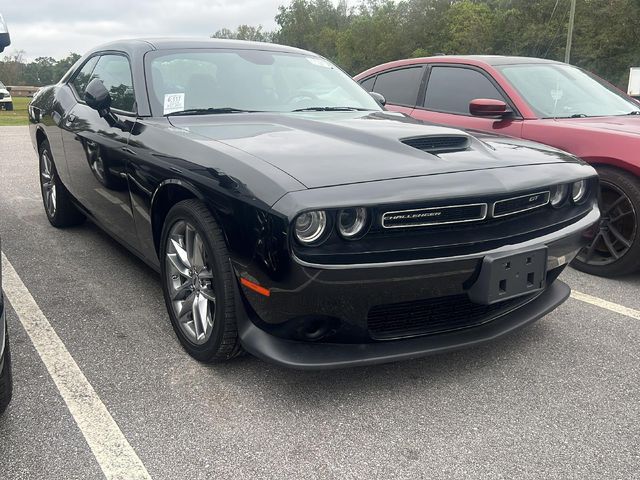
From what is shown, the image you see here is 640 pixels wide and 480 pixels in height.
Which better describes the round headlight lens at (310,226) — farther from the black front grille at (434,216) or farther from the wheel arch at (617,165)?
the wheel arch at (617,165)

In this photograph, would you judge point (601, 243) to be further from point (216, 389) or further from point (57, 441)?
point (57, 441)

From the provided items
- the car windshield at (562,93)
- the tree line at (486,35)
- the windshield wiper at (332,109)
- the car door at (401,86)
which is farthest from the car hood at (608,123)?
the tree line at (486,35)

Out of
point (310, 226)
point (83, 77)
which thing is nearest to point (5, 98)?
point (83, 77)

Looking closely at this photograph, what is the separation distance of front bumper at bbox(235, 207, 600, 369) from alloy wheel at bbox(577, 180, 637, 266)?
5.82 ft

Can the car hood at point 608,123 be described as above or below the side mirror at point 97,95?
below

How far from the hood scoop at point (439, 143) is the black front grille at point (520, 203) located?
0.35 m

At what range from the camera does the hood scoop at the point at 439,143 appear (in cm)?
256

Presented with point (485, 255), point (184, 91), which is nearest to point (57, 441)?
point (485, 255)

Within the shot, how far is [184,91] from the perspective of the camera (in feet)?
10.6

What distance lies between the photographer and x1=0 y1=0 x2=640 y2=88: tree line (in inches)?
1521

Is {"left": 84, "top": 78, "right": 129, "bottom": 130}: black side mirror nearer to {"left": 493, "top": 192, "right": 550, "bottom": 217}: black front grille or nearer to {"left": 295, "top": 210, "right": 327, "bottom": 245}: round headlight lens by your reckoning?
{"left": 295, "top": 210, "right": 327, "bottom": 245}: round headlight lens

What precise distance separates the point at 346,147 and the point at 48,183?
3326 millimetres

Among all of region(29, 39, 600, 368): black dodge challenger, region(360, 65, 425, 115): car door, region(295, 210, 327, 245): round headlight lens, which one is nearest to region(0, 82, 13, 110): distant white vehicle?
region(360, 65, 425, 115): car door

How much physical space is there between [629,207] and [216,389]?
286 cm
